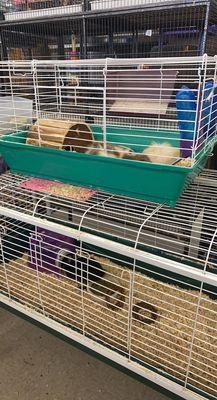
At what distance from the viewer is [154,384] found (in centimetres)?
71

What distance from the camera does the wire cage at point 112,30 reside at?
179cm

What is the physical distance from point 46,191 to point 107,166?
24cm

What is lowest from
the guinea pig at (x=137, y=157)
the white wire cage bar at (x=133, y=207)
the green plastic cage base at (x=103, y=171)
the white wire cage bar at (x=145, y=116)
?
the white wire cage bar at (x=133, y=207)

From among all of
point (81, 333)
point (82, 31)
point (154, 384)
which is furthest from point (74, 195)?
point (82, 31)

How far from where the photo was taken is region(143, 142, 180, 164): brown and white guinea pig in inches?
31.0

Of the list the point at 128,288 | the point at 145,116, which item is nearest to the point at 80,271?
the point at 128,288

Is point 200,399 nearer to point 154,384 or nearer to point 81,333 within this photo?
point 154,384

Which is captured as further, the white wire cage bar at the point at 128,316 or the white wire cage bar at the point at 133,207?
the white wire cage bar at the point at 133,207

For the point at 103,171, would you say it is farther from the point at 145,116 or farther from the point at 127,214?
the point at 145,116

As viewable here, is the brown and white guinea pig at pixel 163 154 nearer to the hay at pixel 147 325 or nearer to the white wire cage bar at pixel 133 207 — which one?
the white wire cage bar at pixel 133 207

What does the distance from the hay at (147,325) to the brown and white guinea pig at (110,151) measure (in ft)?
1.01

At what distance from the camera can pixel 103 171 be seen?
82cm

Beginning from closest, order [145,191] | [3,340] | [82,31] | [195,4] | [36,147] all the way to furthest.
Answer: [145,191] < [36,147] < [3,340] < [195,4] < [82,31]

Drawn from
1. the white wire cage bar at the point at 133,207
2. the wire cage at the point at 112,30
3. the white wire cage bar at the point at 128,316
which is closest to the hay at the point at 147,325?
the white wire cage bar at the point at 128,316
